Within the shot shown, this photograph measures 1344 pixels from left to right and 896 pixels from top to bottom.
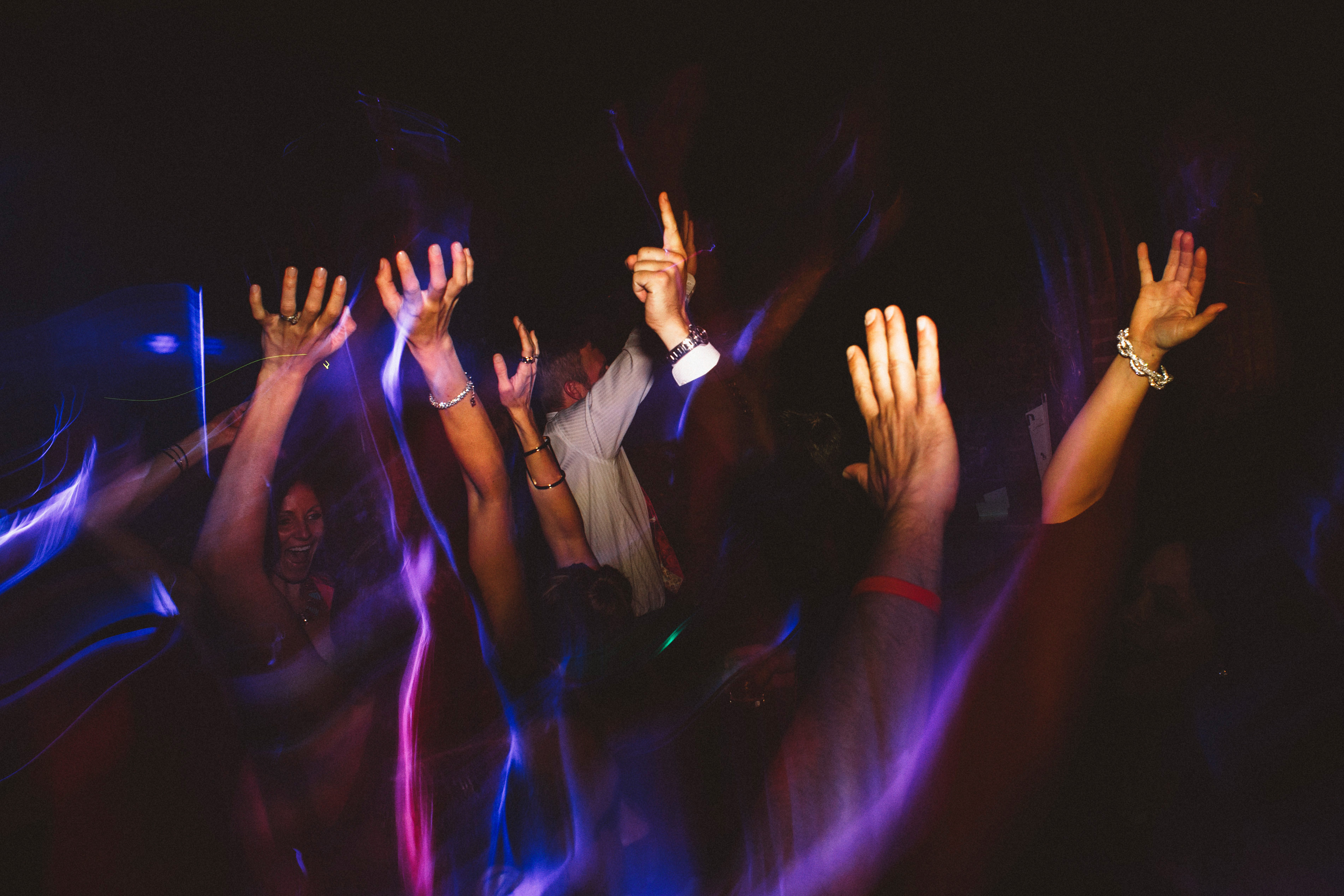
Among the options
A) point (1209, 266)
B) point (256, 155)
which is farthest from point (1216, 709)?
point (256, 155)

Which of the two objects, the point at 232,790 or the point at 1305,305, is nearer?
the point at 232,790

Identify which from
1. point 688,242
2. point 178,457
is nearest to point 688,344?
point 688,242

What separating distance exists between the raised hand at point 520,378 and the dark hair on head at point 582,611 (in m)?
0.66

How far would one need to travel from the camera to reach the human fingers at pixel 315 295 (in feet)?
4.74

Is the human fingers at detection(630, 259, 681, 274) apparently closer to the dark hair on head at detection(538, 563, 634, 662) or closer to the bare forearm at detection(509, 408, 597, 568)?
the bare forearm at detection(509, 408, 597, 568)

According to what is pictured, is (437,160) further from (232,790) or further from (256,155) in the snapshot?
(232,790)

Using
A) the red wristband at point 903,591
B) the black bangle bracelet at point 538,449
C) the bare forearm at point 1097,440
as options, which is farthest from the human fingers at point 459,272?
the bare forearm at point 1097,440

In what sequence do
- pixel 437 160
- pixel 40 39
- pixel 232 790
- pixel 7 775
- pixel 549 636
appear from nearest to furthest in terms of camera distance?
1. pixel 7 775
2. pixel 232 790
3. pixel 549 636
4. pixel 40 39
5. pixel 437 160

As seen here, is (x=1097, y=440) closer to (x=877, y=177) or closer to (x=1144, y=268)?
(x=1144, y=268)

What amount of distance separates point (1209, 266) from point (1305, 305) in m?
0.31

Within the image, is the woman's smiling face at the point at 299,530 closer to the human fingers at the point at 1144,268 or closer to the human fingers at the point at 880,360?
the human fingers at the point at 880,360

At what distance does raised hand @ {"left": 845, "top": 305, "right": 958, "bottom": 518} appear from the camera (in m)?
0.92

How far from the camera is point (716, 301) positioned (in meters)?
2.51

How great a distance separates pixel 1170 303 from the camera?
4.84ft
